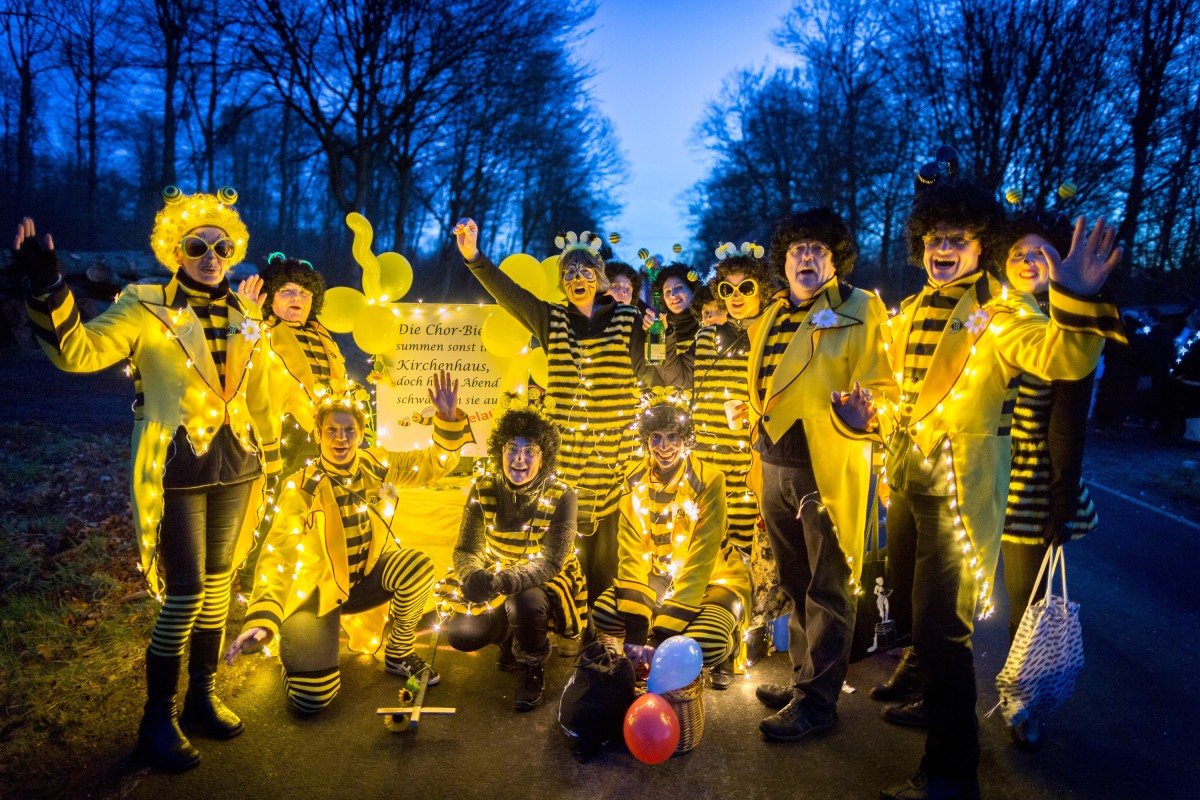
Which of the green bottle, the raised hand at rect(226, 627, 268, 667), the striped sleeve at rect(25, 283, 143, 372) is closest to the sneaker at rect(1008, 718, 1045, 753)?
the green bottle

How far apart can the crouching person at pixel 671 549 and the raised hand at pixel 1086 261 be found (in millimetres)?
Result: 1835

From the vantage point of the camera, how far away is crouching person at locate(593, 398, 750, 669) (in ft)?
11.9

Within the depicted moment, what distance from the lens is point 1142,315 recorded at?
13.0 metres

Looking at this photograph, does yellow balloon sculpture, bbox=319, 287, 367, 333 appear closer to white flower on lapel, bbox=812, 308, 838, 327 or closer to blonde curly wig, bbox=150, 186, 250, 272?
blonde curly wig, bbox=150, 186, 250, 272

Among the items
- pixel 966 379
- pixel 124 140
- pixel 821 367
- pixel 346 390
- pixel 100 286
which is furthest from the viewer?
pixel 124 140

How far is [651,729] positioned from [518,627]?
0.98 metres

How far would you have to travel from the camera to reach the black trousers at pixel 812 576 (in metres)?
3.18

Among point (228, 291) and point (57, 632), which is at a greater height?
point (228, 291)

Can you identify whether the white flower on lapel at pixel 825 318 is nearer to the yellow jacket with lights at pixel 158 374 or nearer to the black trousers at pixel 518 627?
the black trousers at pixel 518 627

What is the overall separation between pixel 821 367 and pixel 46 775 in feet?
11.8

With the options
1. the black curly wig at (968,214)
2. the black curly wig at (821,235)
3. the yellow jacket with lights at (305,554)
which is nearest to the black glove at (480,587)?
the yellow jacket with lights at (305,554)

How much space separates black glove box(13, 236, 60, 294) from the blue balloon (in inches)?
108

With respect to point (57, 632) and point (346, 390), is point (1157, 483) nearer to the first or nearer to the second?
point (346, 390)

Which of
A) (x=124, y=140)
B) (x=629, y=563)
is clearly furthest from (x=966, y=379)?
(x=124, y=140)
